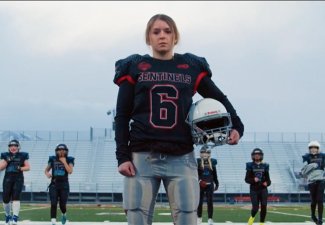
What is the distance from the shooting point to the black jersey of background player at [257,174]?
425 inches

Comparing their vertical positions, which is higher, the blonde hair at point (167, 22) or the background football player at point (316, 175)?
the blonde hair at point (167, 22)

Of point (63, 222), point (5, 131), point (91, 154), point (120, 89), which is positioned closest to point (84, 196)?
point (91, 154)

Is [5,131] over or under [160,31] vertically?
over

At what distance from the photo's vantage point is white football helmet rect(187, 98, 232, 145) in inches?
140

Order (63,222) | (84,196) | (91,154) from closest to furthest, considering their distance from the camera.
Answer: (63,222) → (84,196) → (91,154)

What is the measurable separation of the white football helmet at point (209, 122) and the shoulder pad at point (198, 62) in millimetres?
260

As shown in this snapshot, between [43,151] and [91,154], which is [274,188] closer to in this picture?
[91,154]

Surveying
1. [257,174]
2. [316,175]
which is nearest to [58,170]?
[257,174]

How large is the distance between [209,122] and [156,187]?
0.54 meters

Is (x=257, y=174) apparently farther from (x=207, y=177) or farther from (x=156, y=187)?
(x=156, y=187)

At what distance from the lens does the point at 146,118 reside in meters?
3.61

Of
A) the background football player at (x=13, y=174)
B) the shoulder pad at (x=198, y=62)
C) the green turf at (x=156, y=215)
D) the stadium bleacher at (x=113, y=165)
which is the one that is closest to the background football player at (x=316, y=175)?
the green turf at (x=156, y=215)

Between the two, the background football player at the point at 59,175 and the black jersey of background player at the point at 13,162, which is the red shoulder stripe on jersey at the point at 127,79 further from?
the black jersey of background player at the point at 13,162

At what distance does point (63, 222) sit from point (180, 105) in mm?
8054
